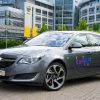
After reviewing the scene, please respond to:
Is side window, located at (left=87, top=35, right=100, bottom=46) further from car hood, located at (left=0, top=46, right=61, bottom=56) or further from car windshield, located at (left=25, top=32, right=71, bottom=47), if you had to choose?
car hood, located at (left=0, top=46, right=61, bottom=56)

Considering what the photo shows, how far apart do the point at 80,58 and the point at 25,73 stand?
1.80 metres

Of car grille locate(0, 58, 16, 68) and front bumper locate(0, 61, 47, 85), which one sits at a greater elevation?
car grille locate(0, 58, 16, 68)

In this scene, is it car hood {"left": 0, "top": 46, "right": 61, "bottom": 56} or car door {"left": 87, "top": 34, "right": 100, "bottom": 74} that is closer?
car hood {"left": 0, "top": 46, "right": 61, "bottom": 56}

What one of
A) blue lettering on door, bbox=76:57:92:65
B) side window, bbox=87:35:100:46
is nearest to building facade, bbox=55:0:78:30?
side window, bbox=87:35:100:46

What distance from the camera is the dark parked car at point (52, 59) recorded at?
24.8 feet

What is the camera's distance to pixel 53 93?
769cm

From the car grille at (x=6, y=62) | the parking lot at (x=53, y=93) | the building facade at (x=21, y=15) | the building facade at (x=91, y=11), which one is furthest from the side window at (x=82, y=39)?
the building facade at (x=91, y=11)

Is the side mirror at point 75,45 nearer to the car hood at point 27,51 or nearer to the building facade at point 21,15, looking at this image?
the car hood at point 27,51

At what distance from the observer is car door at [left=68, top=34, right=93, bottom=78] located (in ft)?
28.1

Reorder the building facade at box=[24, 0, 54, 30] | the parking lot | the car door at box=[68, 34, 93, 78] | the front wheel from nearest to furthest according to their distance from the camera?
1. the parking lot
2. the front wheel
3. the car door at box=[68, 34, 93, 78]
4. the building facade at box=[24, 0, 54, 30]

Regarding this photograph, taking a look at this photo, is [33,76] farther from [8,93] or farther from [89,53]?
[89,53]

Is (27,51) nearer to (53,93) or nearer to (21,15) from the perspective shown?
(53,93)

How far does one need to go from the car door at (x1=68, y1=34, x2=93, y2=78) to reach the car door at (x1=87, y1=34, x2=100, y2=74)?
0.15 m

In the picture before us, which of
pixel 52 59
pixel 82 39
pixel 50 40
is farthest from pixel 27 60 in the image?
pixel 82 39
